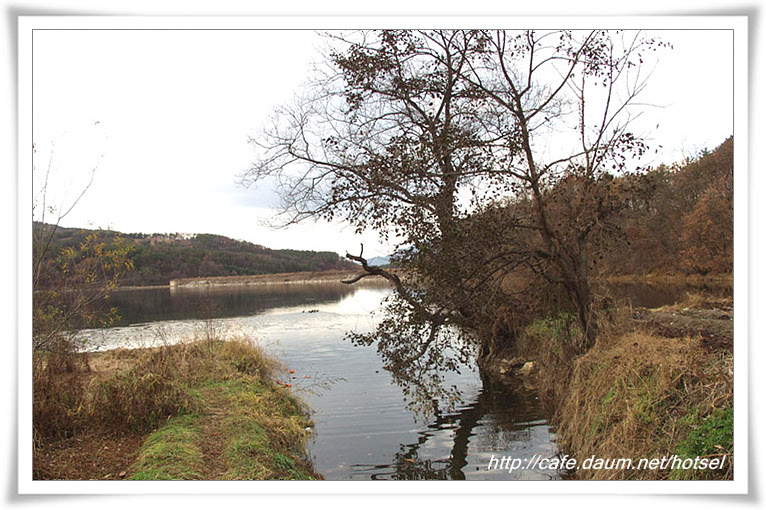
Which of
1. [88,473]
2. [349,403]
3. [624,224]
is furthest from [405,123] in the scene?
[88,473]

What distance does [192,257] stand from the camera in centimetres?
1559

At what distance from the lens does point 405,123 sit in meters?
9.26

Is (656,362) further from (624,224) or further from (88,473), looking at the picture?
(88,473)

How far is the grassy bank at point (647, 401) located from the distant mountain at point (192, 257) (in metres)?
4.63

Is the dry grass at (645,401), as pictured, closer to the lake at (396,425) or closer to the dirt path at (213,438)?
the lake at (396,425)

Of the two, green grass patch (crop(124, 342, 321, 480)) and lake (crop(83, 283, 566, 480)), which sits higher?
green grass patch (crop(124, 342, 321, 480))

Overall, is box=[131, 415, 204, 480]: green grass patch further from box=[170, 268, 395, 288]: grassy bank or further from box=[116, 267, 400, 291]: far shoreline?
box=[170, 268, 395, 288]: grassy bank

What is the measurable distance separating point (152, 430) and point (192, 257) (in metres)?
10.8

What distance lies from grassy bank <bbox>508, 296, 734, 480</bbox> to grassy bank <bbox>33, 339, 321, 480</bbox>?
10.4 feet

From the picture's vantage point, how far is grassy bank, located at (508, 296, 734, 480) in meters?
4.22

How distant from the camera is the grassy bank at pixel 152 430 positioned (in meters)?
4.52

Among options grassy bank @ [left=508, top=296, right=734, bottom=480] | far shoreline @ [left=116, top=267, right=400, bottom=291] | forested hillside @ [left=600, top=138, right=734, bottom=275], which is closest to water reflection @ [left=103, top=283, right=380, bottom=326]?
far shoreline @ [left=116, top=267, right=400, bottom=291]

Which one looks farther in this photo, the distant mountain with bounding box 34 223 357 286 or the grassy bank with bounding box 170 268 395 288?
the grassy bank with bounding box 170 268 395 288

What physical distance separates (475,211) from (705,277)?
1967cm
